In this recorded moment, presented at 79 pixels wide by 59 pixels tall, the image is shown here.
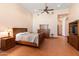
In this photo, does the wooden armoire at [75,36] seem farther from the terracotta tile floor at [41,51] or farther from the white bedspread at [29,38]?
the white bedspread at [29,38]

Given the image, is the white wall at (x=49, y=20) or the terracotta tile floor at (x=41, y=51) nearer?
the terracotta tile floor at (x=41, y=51)

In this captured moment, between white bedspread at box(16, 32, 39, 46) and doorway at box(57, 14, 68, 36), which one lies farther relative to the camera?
doorway at box(57, 14, 68, 36)

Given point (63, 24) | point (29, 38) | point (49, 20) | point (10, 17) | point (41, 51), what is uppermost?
point (49, 20)

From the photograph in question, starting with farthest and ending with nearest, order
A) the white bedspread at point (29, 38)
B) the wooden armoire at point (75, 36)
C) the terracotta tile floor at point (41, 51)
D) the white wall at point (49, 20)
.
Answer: the white wall at point (49, 20), the white bedspread at point (29, 38), the wooden armoire at point (75, 36), the terracotta tile floor at point (41, 51)

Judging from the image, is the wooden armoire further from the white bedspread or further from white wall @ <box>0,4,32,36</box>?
white wall @ <box>0,4,32,36</box>

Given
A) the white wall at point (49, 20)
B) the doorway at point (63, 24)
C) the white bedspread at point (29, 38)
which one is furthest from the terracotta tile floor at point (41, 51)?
the doorway at point (63, 24)

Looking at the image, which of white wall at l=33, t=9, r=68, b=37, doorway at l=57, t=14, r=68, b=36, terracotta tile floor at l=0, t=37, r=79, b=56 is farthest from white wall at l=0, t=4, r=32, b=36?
doorway at l=57, t=14, r=68, b=36

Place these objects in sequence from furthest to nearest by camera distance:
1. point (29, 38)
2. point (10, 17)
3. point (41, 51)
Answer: point (10, 17) → point (29, 38) → point (41, 51)

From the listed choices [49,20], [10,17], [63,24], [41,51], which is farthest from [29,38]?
[63,24]

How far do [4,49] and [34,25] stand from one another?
6217mm

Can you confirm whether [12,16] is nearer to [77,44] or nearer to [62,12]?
[77,44]

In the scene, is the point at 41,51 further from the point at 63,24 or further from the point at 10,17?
the point at 63,24

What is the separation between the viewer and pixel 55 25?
1018 centimetres

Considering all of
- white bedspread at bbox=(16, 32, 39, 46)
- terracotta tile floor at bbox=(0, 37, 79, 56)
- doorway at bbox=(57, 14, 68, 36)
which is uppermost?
doorway at bbox=(57, 14, 68, 36)
